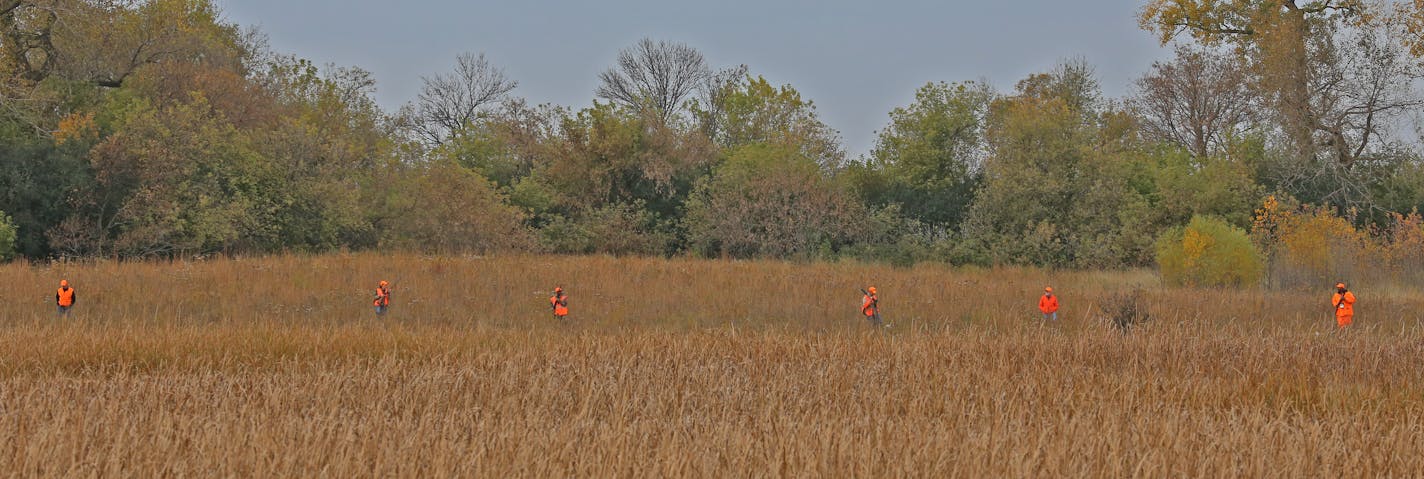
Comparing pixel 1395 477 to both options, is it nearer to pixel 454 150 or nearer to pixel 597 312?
pixel 597 312

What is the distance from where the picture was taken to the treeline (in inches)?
878

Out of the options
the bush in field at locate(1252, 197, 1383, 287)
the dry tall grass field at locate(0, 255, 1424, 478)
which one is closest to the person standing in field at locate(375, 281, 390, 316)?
the dry tall grass field at locate(0, 255, 1424, 478)

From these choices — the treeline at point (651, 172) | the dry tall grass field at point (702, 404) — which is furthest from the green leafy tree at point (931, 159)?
the dry tall grass field at point (702, 404)

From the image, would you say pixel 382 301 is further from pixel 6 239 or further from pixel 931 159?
pixel 931 159

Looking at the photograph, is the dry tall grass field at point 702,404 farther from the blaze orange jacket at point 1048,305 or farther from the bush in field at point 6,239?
the bush in field at point 6,239

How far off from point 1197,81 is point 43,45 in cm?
3815

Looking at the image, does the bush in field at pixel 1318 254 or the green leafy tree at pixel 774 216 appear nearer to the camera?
the bush in field at pixel 1318 254

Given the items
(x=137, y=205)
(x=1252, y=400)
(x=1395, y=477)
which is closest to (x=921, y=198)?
(x=137, y=205)

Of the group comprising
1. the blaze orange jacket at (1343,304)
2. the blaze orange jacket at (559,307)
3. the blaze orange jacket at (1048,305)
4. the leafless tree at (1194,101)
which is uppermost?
the leafless tree at (1194,101)

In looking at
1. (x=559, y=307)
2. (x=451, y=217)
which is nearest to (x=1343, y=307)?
(x=559, y=307)

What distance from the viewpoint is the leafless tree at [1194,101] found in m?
37.4

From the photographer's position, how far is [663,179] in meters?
29.4

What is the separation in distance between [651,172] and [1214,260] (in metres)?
15.4

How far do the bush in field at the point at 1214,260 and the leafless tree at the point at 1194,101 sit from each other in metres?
19.2
